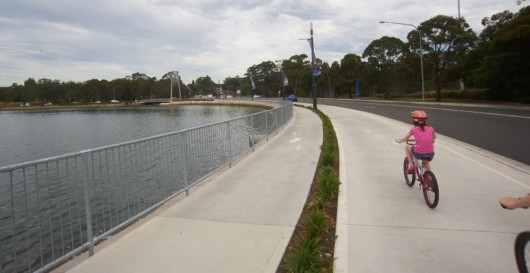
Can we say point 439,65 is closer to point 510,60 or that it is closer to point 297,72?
point 510,60

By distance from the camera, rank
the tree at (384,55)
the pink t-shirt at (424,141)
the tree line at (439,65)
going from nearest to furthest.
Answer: the pink t-shirt at (424,141)
the tree line at (439,65)
the tree at (384,55)

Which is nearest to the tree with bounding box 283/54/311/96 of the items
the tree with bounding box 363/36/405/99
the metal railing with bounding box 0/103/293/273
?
the tree with bounding box 363/36/405/99

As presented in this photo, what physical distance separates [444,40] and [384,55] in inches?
853

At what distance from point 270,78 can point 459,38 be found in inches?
4127

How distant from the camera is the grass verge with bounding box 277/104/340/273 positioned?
4.06m

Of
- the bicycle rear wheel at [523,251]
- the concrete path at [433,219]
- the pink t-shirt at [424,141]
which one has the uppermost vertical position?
the pink t-shirt at [424,141]

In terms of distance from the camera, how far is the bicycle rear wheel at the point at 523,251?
341 cm

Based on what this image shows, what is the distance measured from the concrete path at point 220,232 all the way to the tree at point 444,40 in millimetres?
39424

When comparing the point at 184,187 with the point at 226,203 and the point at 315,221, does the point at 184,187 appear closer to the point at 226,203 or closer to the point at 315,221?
the point at 226,203

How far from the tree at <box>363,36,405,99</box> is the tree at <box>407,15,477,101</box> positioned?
18532 mm

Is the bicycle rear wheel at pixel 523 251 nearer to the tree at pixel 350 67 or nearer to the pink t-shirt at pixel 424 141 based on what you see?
the pink t-shirt at pixel 424 141

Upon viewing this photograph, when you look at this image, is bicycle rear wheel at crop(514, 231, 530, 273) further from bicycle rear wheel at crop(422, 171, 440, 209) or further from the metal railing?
the metal railing

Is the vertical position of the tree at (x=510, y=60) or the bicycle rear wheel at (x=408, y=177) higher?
the tree at (x=510, y=60)

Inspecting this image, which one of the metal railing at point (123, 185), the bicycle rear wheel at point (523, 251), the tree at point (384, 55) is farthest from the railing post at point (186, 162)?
the tree at point (384, 55)
